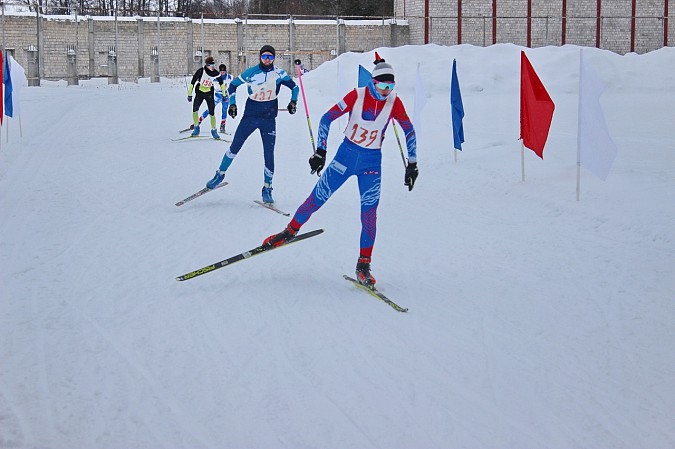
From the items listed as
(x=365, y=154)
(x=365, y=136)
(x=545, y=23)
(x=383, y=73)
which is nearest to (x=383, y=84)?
(x=383, y=73)

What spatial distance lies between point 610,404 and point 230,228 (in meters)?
5.57

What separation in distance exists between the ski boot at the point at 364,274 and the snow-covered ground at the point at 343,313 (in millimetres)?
159

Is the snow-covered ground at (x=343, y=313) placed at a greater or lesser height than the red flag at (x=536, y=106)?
lesser

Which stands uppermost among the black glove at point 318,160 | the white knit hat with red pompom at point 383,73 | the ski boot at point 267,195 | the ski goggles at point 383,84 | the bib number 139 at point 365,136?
the white knit hat with red pompom at point 383,73

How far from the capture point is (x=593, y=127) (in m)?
10.3

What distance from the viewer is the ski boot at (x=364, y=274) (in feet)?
22.7

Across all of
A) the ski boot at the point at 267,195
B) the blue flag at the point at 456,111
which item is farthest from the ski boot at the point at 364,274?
the blue flag at the point at 456,111

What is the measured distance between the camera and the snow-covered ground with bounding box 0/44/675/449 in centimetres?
437

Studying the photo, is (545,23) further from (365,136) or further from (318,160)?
(318,160)

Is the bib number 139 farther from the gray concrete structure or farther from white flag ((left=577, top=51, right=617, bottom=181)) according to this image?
the gray concrete structure

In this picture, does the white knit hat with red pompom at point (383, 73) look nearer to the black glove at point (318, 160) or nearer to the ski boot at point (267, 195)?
the black glove at point (318, 160)

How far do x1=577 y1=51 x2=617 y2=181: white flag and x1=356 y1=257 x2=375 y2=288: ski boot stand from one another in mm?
4272

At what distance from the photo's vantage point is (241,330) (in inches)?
229

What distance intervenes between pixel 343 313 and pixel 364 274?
766mm
